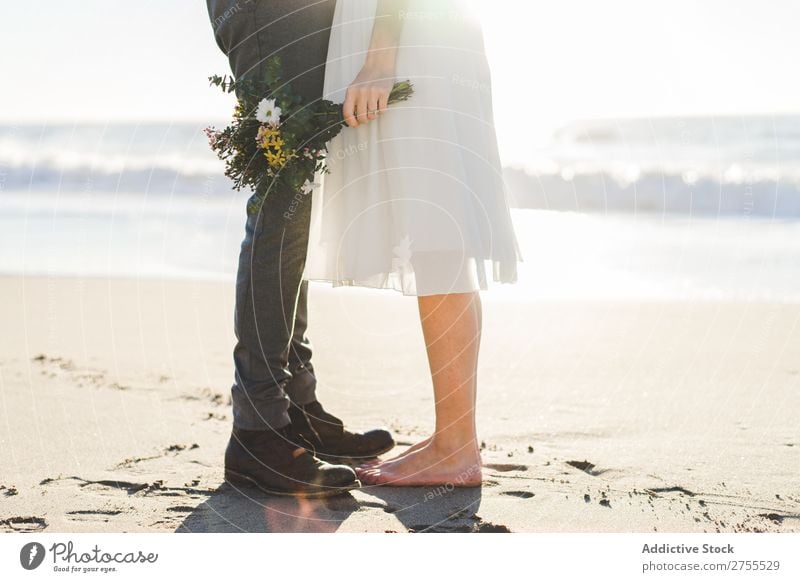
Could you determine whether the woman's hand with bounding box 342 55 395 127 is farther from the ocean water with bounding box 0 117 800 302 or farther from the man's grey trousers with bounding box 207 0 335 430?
the ocean water with bounding box 0 117 800 302

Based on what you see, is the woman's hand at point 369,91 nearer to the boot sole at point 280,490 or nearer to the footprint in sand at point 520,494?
the boot sole at point 280,490

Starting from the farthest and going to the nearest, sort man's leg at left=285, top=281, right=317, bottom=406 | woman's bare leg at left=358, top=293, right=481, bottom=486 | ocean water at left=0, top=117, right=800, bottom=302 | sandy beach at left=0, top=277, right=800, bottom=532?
1. ocean water at left=0, top=117, right=800, bottom=302
2. man's leg at left=285, top=281, right=317, bottom=406
3. woman's bare leg at left=358, top=293, right=481, bottom=486
4. sandy beach at left=0, top=277, right=800, bottom=532

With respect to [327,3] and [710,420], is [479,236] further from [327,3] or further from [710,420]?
[710,420]

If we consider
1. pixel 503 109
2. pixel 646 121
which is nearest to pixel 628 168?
pixel 646 121

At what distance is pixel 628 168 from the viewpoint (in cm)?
1272

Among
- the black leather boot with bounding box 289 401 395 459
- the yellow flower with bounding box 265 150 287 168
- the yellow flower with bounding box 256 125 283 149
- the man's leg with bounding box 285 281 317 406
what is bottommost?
the black leather boot with bounding box 289 401 395 459

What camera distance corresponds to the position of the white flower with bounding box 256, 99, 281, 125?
9.37 feet

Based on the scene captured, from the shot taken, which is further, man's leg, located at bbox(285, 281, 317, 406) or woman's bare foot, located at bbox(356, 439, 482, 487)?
man's leg, located at bbox(285, 281, 317, 406)

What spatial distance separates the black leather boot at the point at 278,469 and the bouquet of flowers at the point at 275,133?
0.77m

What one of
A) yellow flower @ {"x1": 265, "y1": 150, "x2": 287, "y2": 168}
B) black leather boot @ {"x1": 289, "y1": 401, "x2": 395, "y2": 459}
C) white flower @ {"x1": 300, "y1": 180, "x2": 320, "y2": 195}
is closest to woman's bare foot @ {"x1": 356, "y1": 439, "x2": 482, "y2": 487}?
black leather boot @ {"x1": 289, "y1": 401, "x2": 395, "y2": 459}

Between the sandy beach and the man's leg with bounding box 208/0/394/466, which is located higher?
the man's leg with bounding box 208/0/394/466

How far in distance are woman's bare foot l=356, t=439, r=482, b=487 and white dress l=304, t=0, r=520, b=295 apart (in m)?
0.56
